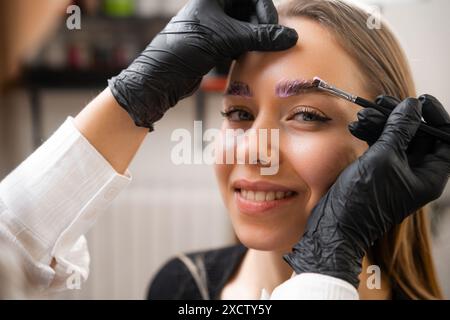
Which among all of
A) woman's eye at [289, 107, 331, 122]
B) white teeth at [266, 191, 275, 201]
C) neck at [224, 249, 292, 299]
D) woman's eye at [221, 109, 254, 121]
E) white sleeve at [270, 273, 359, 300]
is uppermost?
woman's eye at [221, 109, 254, 121]

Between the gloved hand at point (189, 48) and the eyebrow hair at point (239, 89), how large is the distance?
0.21 feet

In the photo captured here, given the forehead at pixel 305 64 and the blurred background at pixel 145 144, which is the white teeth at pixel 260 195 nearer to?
the forehead at pixel 305 64

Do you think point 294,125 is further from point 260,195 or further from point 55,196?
point 55,196

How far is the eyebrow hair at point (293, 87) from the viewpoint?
0.99 meters

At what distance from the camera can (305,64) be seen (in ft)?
3.26

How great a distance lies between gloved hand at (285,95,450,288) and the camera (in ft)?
2.84

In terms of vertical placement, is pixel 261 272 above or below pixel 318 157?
below

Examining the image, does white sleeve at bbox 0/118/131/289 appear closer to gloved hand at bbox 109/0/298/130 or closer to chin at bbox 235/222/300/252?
gloved hand at bbox 109/0/298/130

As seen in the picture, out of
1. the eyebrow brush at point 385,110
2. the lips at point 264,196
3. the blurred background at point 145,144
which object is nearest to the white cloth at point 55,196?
the lips at point 264,196

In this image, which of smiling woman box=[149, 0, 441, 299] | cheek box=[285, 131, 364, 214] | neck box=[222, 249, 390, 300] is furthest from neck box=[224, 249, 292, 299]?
cheek box=[285, 131, 364, 214]

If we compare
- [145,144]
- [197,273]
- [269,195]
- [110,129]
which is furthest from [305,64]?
[145,144]

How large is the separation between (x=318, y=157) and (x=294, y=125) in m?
0.07
